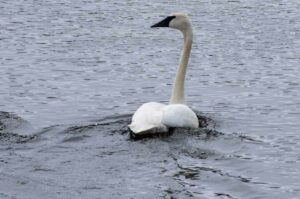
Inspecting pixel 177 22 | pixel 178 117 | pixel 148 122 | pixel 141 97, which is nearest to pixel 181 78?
pixel 177 22

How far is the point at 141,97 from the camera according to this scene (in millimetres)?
16516

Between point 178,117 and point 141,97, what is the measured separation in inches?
128

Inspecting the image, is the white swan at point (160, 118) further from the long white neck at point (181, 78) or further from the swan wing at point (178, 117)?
the long white neck at point (181, 78)

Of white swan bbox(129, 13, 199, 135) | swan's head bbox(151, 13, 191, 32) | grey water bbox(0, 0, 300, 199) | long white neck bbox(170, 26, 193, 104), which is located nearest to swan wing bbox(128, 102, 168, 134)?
white swan bbox(129, 13, 199, 135)

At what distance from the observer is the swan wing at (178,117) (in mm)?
13266

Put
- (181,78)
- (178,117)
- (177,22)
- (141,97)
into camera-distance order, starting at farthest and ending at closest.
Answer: (141,97), (177,22), (181,78), (178,117)

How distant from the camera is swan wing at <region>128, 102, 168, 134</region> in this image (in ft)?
42.8

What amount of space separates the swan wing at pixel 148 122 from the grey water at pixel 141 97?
0.17 metres

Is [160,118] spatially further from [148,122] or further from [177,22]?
[177,22]

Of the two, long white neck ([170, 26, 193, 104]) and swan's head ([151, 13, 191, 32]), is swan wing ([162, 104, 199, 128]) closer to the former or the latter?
long white neck ([170, 26, 193, 104])

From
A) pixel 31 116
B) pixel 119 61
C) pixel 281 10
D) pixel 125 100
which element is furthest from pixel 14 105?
pixel 281 10

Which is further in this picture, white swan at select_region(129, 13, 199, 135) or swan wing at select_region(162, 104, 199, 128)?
swan wing at select_region(162, 104, 199, 128)

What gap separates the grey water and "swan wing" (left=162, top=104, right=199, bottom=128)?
0.57 ft

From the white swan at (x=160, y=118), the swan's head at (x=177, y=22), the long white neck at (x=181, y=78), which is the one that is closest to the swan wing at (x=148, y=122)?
the white swan at (x=160, y=118)
